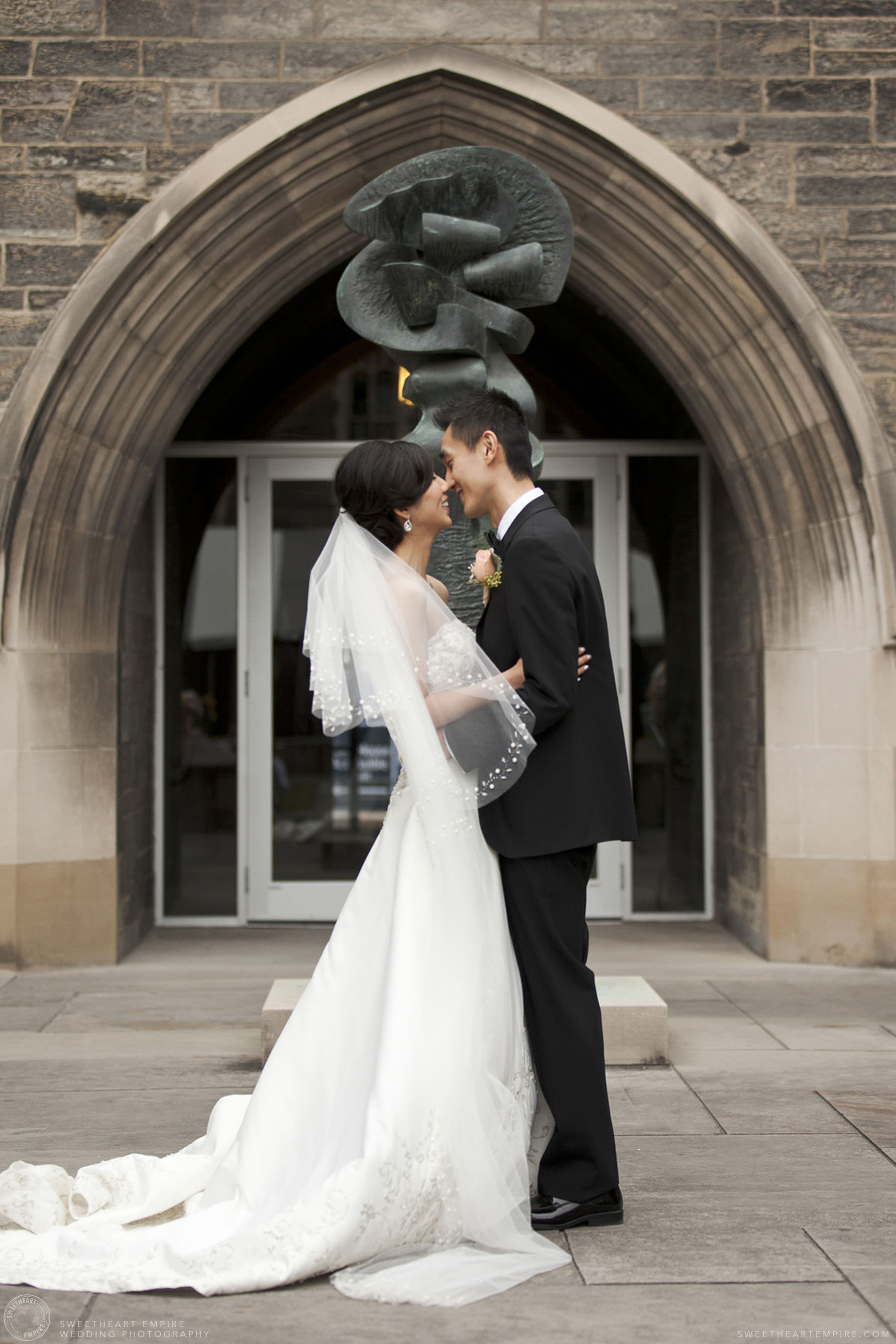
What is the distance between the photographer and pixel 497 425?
2.71m

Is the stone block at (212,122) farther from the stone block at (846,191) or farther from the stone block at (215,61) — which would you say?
the stone block at (846,191)

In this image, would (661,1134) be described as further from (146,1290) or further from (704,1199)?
(146,1290)

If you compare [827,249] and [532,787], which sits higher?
[827,249]

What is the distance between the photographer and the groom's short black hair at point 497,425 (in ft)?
8.91

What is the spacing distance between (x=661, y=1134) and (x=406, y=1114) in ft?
3.80

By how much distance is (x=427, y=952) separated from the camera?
99.3 inches

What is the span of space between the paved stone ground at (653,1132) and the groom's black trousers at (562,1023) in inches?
5.2

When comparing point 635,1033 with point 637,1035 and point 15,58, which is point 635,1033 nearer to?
point 637,1035

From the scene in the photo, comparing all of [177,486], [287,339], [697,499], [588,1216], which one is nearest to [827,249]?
[697,499]

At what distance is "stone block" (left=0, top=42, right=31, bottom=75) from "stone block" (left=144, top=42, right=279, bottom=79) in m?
0.50

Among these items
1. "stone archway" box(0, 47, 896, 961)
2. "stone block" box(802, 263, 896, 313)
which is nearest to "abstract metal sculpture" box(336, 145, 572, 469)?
"stone archway" box(0, 47, 896, 961)

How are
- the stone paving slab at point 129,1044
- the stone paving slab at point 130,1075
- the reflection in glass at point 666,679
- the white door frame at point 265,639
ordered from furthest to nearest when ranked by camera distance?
the reflection in glass at point 666,679 → the white door frame at point 265,639 → the stone paving slab at point 129,1044 → the stone paving slab at point 130,1075

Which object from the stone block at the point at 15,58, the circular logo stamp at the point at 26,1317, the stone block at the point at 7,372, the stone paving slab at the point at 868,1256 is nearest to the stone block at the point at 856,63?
the stone block at the point at 15,58

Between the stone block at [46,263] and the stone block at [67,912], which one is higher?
the stone block at [46,263]
